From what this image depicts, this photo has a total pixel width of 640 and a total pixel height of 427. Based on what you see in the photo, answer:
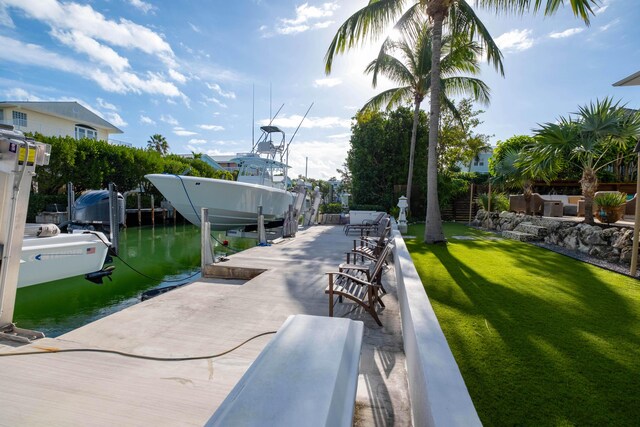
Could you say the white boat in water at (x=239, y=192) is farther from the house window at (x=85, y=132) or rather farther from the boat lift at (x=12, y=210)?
the house window at (x=85, y=132)

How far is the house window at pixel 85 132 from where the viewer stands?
31.0m

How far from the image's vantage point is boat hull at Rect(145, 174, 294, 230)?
1091cm

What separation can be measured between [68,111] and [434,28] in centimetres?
3220

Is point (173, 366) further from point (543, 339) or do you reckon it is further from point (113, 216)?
point (113, 216)

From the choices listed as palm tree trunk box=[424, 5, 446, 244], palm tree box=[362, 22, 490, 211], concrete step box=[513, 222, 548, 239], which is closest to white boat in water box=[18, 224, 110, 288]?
palm tree trunk box=[424, 5, 446, 244]

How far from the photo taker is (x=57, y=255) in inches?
239

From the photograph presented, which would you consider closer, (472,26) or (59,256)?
(59,256)

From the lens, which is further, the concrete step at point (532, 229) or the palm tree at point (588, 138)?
the concrete step at point (532, 229)

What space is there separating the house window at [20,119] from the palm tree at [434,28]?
27614mm

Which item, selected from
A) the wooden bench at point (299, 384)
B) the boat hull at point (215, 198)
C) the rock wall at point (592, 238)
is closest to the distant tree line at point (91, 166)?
the boat hull at point (215, 198)

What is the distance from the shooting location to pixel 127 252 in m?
13.3

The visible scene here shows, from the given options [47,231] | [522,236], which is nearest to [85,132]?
[47,231]

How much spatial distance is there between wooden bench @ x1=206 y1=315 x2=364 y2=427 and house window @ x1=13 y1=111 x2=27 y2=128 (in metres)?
34.2

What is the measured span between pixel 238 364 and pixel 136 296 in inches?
221
